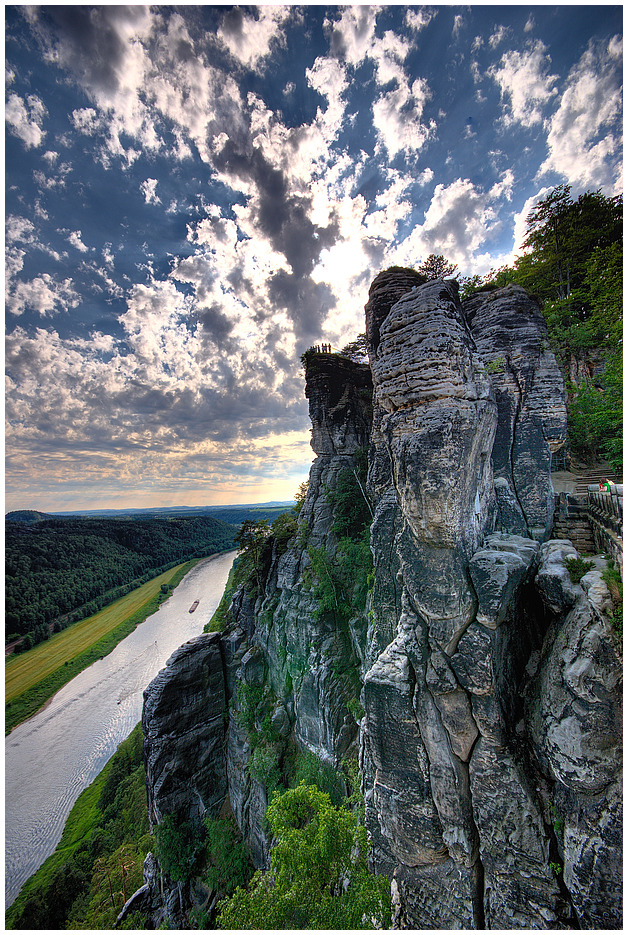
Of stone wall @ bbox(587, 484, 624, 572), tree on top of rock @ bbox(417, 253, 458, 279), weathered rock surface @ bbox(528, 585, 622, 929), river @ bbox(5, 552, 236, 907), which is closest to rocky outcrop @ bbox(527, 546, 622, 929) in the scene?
weathered rock surface @ bbox(528, 585, 622, 929)

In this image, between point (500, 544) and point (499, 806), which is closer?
point (499, 806)

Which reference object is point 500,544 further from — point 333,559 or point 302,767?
point 302,767

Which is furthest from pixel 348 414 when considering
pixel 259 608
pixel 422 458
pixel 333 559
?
pixel 259 608

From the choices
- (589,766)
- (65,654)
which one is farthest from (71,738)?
(589,766)

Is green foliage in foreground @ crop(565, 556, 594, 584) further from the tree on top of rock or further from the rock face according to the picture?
the tree on top of rock

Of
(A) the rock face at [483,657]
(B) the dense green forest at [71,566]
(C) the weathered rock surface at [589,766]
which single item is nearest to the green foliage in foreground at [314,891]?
(A) the rock face at [483,657]

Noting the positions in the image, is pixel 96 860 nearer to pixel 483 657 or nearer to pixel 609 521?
pixel 483 657
